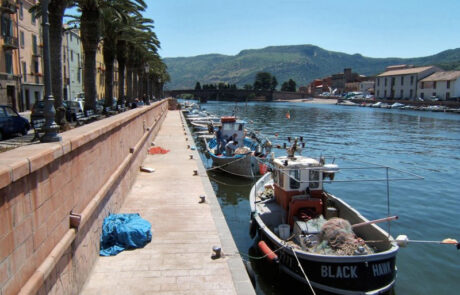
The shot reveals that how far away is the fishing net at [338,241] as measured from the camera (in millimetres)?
9312

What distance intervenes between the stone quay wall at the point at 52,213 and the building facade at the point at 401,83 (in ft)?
393

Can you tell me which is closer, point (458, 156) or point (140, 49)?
point (458, 156)

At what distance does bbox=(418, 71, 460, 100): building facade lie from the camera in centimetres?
9962

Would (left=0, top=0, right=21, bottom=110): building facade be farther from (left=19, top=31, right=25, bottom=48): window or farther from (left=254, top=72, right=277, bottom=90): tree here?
(left=254, top=72, right=277, bottom=90): tree

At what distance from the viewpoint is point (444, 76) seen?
104m

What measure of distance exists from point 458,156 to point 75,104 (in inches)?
1207

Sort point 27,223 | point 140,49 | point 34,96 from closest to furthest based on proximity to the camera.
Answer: point 27,223 → point 140,49 → point 34,96

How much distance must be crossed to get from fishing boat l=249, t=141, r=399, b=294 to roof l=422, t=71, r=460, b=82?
103 meters

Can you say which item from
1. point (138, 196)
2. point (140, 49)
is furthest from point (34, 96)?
point (138, 196)

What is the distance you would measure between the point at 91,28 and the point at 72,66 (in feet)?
142

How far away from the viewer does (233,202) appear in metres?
18.4

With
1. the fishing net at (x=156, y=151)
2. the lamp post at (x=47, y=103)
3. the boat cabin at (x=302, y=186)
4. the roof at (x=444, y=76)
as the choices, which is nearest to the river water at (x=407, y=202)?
the boat cabin at (x=302, y=186)

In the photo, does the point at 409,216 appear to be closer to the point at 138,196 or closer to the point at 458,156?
the point at 138,196

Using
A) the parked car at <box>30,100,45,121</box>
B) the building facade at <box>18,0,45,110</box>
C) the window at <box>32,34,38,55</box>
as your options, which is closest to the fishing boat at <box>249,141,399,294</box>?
the parked car at <box>30,100,45,121</box>
